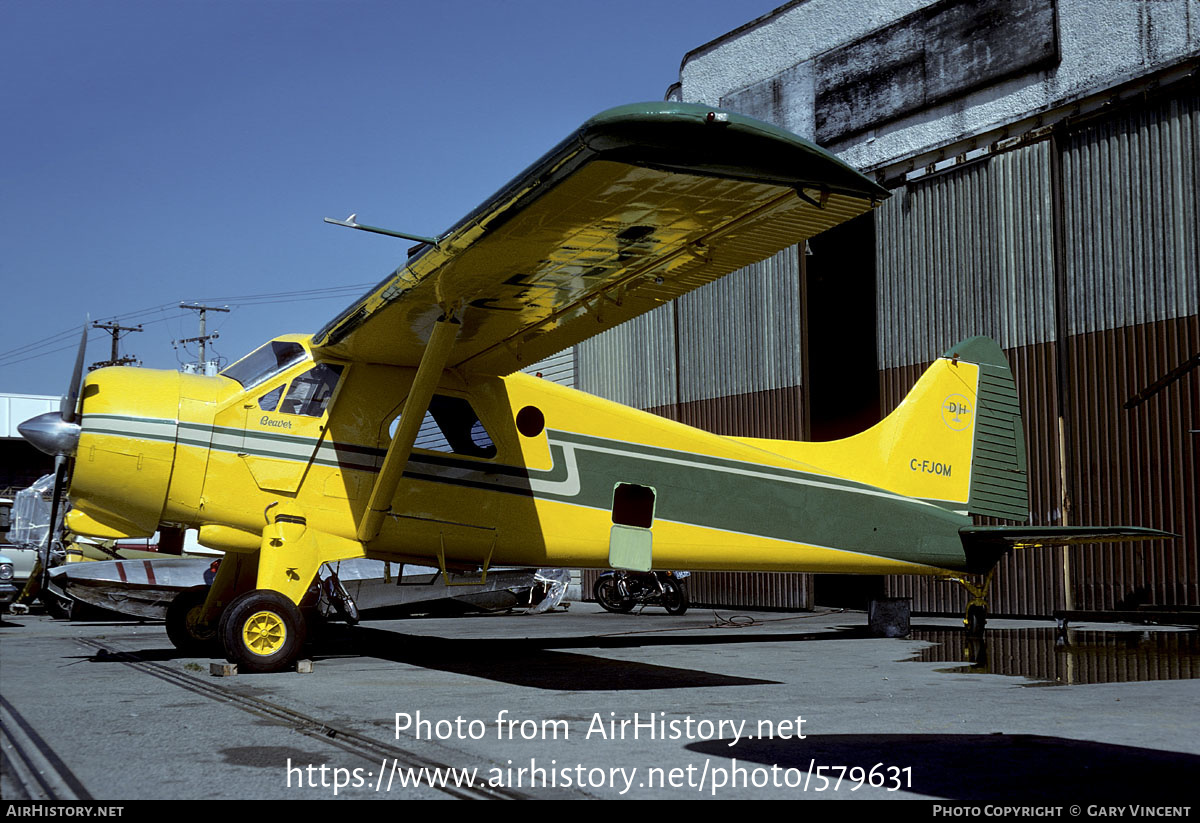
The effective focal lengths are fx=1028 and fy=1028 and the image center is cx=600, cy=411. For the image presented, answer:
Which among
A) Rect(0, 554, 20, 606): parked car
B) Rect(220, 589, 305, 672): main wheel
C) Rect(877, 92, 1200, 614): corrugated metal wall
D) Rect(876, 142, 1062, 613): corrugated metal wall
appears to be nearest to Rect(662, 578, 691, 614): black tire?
Rect(876, 142, 1062, 613): corrugated metal wall

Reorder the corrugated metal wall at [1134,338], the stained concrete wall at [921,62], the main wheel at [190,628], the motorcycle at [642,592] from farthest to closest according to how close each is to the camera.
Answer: the motorcycle at [642,592] < the stained concrete wall at [921,62] < the corrugated metal wall at [1134,338] < the main wheel at [190,628]

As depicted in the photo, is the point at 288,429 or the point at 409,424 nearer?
the point at 409,424

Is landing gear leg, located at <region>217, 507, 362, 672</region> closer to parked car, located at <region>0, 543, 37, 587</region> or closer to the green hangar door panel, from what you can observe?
the green hangar door panel

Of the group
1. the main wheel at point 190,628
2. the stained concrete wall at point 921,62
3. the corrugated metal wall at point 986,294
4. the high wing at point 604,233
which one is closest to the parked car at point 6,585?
the main wheel at point 190,628

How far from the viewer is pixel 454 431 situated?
9805 mm

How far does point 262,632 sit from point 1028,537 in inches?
314

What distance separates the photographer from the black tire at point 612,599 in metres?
20.0

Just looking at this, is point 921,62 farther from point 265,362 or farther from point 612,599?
point 265,362

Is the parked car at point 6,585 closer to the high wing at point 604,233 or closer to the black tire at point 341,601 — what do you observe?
the black tire at point 341,601

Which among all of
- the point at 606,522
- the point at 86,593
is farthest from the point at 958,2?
the point at 86,593

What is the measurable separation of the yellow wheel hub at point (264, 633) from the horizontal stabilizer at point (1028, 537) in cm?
775

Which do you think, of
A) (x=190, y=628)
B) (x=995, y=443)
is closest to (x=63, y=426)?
(x=190, y=628)

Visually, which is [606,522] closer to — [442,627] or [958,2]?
[442,627]

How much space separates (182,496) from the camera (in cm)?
884
